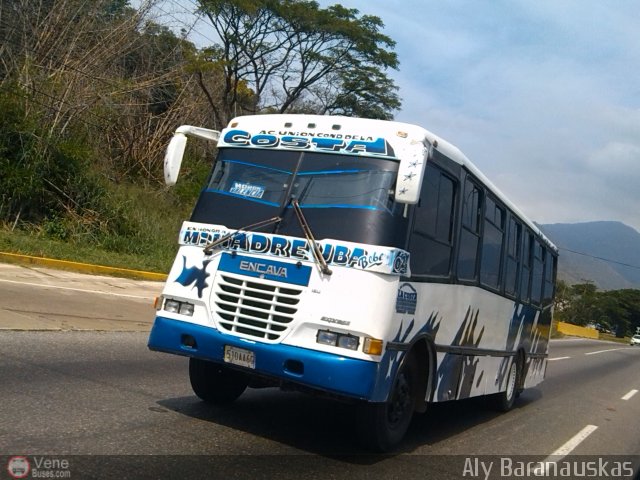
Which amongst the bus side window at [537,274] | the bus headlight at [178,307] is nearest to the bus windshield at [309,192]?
the bus headlight at [178,307]

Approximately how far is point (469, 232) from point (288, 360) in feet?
9.10

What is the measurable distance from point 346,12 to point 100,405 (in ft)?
85.8

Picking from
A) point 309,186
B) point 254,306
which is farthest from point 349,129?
point 254,306

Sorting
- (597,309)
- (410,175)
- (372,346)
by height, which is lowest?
(372,346)

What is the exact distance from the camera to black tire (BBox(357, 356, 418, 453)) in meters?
6.12

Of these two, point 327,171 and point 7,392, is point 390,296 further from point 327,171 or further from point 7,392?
point 7,392

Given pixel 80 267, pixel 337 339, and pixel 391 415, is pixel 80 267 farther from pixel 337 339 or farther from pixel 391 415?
pixel 337 339

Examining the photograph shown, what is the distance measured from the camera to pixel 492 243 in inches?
338

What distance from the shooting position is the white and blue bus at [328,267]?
5.74 meters

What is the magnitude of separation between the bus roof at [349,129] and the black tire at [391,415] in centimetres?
192

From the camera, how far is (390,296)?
19.0 ft

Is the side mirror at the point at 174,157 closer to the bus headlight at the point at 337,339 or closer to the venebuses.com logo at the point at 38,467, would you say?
the bus headlight at the point at 337,339

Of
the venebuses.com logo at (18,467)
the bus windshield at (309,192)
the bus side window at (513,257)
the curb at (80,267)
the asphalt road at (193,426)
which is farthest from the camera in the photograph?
the curb at (80,267)

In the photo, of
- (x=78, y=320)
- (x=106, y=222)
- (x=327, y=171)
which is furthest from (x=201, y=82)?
(x=327, y=171)
